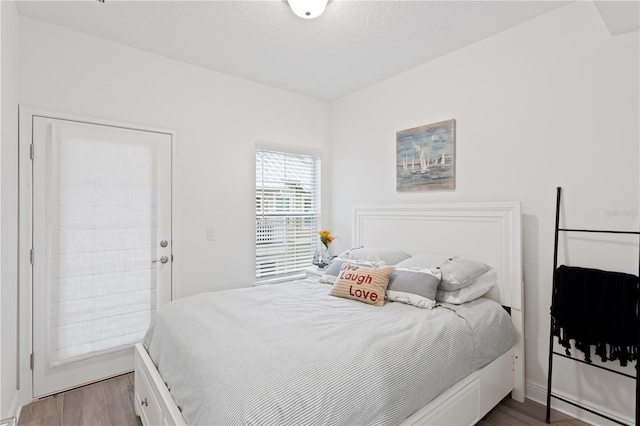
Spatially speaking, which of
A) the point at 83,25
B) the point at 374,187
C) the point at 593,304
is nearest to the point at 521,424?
the point at 593,304

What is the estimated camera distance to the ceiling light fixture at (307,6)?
1.99 m

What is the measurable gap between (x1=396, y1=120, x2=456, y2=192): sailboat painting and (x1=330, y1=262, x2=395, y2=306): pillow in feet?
3.23

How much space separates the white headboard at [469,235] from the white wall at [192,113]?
1384 mm

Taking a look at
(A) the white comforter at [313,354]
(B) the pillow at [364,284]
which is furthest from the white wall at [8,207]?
(B) the pillow at [364,284]

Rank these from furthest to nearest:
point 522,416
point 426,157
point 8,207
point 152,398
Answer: point 426,157 < point 522,416 < point 8,207 < point 152,398

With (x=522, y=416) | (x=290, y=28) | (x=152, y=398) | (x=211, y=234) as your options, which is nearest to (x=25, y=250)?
(x=211, y=234)

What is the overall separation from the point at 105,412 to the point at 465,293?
2.57 meters

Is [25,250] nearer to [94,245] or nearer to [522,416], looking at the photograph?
[94,245]

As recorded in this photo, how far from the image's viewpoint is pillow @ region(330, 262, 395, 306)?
2.25 m

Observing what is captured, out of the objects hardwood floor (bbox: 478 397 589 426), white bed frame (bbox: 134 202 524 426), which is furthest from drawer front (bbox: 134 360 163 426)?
hardwood floor (bbox: 478 397 589 426)

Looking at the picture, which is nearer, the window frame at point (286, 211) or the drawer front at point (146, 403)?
the drawer front at point (146, 403)

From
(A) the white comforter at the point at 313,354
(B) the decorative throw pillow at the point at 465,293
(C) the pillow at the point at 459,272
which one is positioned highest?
(C) the pillow at the point at 459,272

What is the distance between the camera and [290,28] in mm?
2441

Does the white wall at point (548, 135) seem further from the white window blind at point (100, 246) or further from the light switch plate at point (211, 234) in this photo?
the white window blind at point (100, 246)
